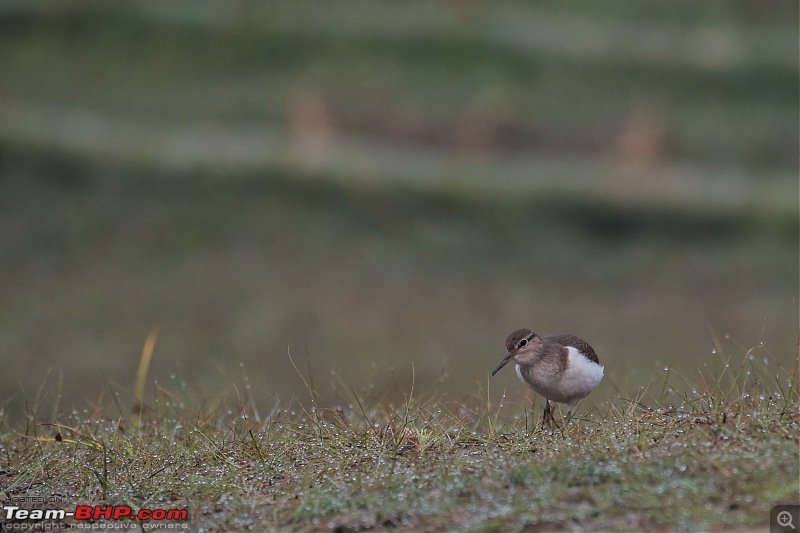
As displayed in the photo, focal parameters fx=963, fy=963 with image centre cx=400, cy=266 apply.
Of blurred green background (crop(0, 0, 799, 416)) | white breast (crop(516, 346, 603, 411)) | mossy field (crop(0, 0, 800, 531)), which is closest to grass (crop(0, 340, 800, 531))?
mossy field (crop(0, 0, 800, 531))

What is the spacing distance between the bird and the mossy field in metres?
0.23

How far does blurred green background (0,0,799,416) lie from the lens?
14062 millimetres

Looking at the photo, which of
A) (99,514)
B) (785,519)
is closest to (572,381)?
(785,519)

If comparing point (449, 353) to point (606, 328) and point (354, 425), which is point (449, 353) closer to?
point (606, 328)

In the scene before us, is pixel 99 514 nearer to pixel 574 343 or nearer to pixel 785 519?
pixel 574 343

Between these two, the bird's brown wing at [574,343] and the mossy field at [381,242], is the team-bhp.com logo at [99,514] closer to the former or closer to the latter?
the mossy field at [381,242]

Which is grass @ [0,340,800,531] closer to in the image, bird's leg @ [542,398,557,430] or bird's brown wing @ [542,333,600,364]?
bird's leg @ [542,398,557,430]

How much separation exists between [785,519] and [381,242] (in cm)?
1234

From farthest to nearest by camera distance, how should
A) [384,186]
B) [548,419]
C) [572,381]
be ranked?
[384,186] < [548,419] < [572,381]

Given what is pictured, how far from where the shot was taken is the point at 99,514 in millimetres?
5145

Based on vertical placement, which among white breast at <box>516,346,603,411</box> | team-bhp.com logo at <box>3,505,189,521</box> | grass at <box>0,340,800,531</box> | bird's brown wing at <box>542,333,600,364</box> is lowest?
team-bhp.com logo at <box>3,505,189,521</box>

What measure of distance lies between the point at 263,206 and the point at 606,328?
6.48 m

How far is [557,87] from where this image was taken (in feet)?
65.9

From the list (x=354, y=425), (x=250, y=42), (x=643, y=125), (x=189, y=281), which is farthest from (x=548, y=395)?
(x=250, y=42)
